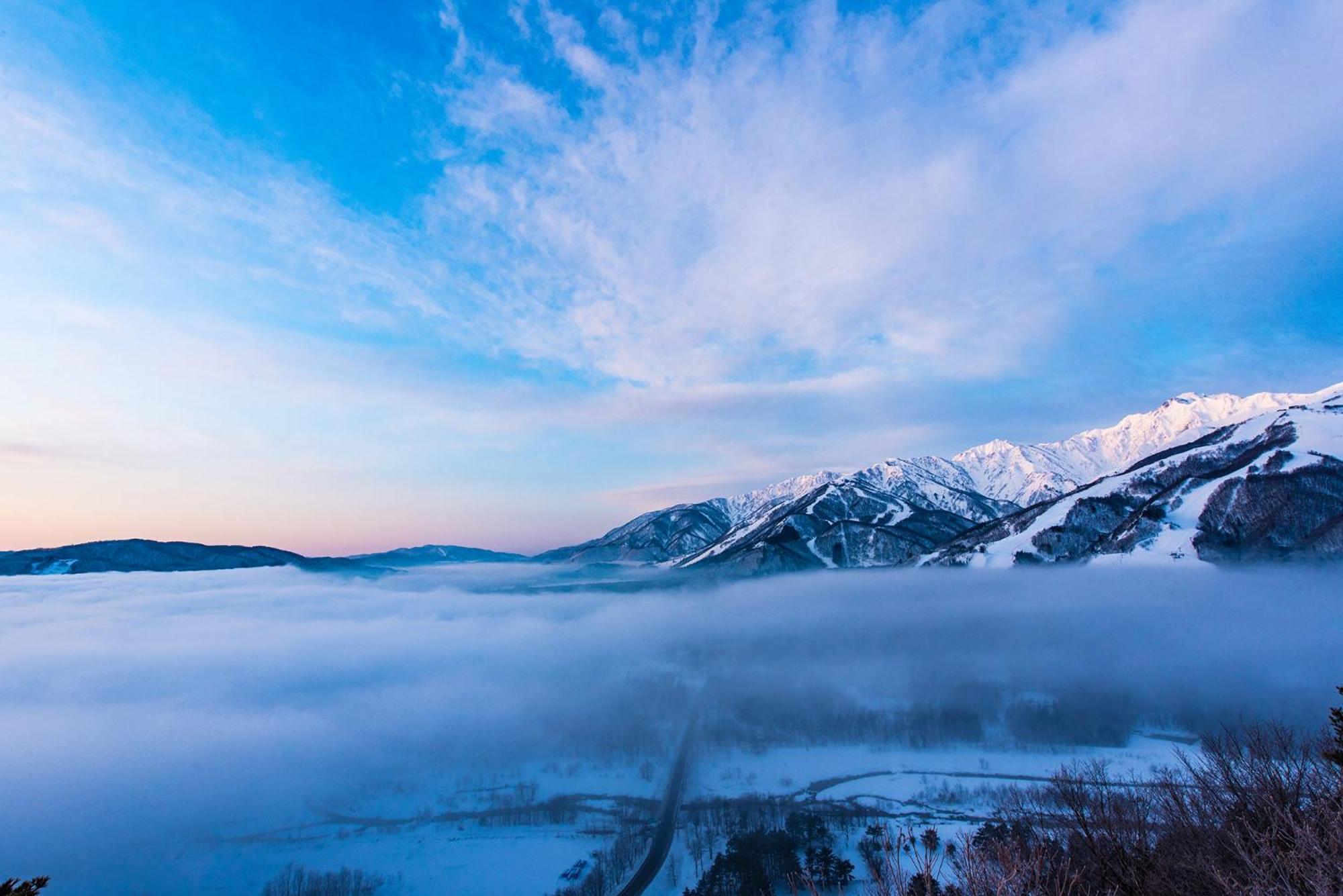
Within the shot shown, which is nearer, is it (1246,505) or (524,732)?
(524,732)

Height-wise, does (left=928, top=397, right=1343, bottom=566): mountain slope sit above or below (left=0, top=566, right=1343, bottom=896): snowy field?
above

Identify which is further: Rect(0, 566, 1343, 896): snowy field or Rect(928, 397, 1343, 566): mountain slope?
Rect(928, 397, 1343, 566): mountain slope

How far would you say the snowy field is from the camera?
9450cm

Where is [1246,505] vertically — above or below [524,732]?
above

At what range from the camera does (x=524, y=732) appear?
15350cm

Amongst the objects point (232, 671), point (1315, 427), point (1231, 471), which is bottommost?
point (232, 671)

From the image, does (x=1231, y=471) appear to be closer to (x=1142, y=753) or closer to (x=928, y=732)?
(x=1142, y=753)

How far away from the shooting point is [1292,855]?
15.0 meters

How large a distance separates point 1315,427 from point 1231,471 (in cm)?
3375

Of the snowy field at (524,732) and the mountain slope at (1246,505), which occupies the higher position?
the mountain slope at (1246,505)

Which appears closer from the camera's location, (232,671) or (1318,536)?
(1318,536)

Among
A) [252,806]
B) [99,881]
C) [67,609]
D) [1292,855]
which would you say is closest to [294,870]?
[99,881]

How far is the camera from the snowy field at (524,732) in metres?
94.5

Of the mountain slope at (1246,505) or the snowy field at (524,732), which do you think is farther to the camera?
the mountain slope at (1246,505)
